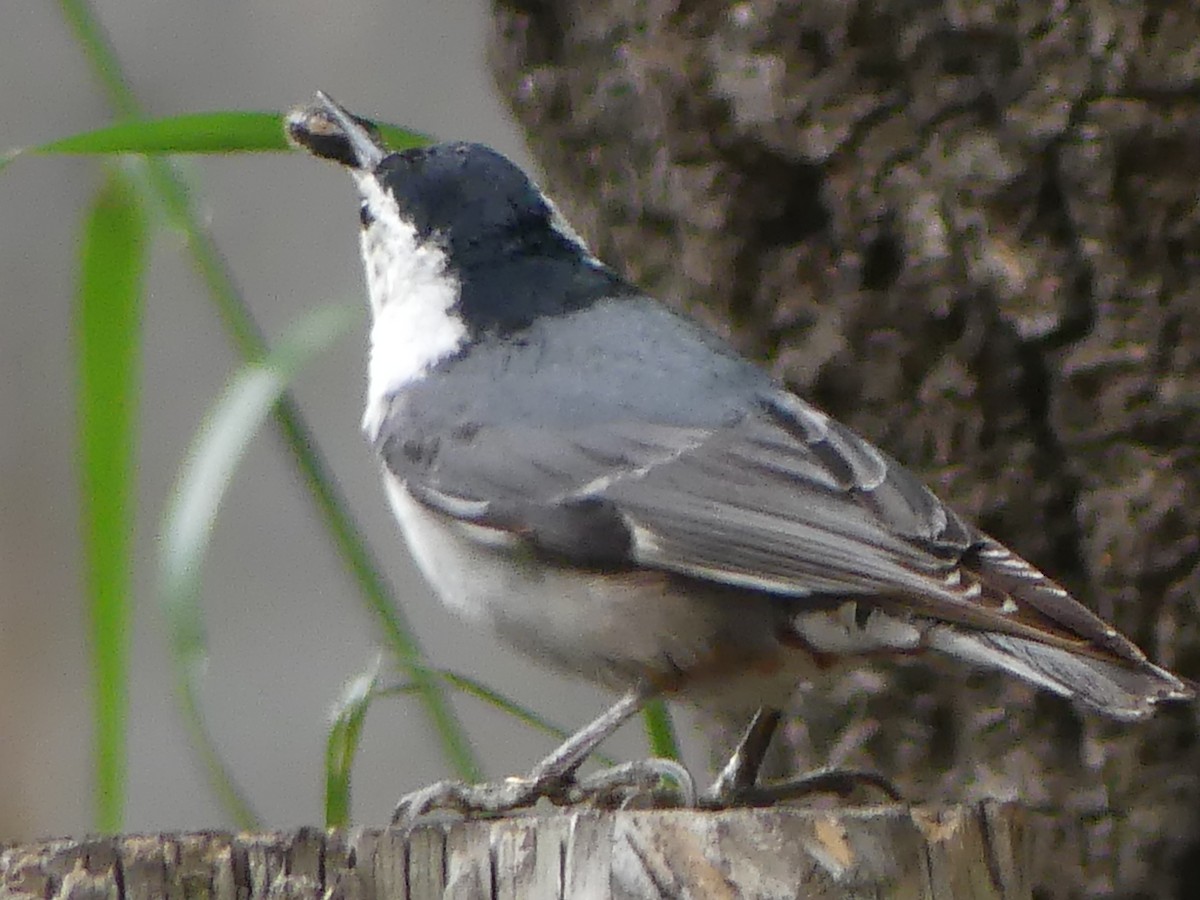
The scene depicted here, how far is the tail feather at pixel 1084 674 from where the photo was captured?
1.51 metres

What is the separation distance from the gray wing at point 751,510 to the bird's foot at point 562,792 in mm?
184

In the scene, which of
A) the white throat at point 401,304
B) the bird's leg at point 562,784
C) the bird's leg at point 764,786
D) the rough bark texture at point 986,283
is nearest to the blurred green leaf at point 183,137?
the white throat at point 401,304

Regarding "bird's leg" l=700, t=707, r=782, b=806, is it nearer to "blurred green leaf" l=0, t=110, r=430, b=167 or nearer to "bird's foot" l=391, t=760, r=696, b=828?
"bird's foot" l=391, t=760, r=696, b=828

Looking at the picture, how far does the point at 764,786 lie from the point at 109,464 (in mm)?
716

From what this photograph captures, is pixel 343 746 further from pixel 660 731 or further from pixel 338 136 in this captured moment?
pixel 338 136

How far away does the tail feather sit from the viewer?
1512mm

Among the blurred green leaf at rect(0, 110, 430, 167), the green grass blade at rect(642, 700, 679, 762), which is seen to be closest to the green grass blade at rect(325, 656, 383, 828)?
the green grass blade at rect(642, 700, 679, 762)

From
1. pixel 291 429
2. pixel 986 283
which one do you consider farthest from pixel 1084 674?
pixel 291 429

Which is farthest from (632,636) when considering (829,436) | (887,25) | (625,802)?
(887,25)

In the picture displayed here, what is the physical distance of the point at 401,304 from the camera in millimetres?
2098

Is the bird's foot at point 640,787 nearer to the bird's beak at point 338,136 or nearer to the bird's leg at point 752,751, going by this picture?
the bird's leg at point 752,751

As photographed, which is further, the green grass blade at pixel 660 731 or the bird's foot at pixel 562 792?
the green grass blade at pixel 660 731

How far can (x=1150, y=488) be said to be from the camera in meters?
1.99

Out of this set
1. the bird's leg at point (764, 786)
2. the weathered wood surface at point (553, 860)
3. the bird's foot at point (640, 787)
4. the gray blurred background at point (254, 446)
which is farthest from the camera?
the gray blurred background at point (254, 446)
